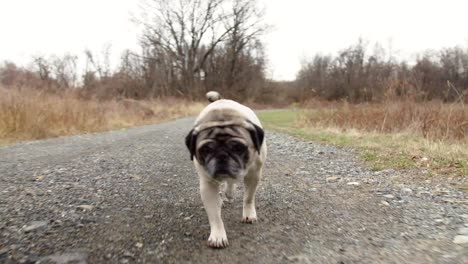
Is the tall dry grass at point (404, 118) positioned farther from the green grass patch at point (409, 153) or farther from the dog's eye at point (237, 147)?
the dog's eye at point (237, 147)

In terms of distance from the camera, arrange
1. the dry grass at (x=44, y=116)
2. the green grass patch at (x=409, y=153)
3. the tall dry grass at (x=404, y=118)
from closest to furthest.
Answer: the green grass patch at (x=409, y=153), the tall dry grass at (x=404, y=118), the dry grass at (x=44, y=116)

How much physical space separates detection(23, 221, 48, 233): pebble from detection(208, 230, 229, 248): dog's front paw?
1.30 metres

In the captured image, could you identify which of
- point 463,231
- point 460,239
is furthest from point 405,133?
point 460,239

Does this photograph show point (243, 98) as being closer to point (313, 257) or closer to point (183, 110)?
point (183, 110)

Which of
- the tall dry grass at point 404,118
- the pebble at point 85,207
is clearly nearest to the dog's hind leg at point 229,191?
the pebble at point 85,207

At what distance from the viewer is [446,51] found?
121ft

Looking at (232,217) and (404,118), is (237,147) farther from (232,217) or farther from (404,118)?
(404,118)

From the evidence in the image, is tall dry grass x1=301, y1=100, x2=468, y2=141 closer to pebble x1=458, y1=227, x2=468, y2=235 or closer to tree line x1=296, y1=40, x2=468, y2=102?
tree line x1=296, y1=40, x2=468, y2=102

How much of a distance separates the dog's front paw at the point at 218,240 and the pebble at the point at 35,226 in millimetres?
1302

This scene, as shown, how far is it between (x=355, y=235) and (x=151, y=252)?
150 centimetres

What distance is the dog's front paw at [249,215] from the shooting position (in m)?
3.26

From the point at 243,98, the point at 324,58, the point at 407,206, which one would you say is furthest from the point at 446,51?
the point at 407,206

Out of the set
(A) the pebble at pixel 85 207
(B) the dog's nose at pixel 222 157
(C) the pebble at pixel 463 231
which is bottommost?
(C) the pebble at pixel 463 231

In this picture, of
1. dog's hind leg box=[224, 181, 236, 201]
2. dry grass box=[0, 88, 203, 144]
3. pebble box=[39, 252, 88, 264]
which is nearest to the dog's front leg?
dog's hind leg box=[224, 181, 236, 201]
